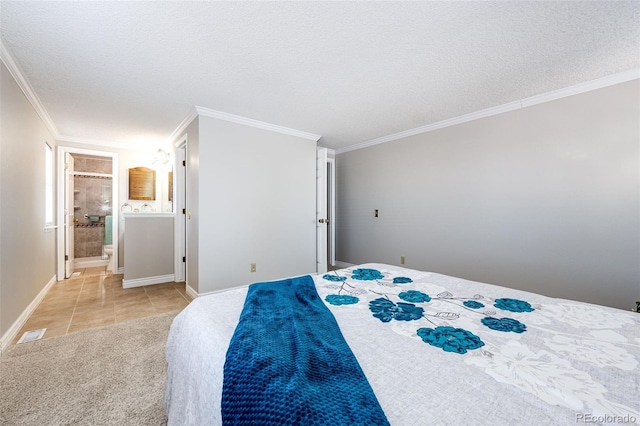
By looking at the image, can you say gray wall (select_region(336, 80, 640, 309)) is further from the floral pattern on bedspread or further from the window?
the window

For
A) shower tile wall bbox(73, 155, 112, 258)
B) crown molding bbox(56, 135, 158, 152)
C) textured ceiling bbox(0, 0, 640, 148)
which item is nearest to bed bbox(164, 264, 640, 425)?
textured ceiling bbox(0, 0, 640, 148)

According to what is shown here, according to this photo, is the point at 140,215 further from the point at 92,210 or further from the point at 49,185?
the point at 92,210

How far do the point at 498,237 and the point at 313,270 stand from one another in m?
2.64

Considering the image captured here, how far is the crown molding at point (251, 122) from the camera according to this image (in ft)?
10.6

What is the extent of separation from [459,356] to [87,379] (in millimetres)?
2264

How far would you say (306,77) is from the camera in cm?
249

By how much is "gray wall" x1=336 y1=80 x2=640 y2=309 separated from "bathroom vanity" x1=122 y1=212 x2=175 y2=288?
353 cm

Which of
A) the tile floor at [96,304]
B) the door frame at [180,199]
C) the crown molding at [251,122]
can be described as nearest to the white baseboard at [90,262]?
the tile floor at [96,304]

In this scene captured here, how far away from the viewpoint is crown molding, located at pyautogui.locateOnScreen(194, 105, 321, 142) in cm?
324

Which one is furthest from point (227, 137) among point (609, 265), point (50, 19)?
point (609, 265)

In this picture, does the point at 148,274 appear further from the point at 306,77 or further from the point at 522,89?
the point at 522,89

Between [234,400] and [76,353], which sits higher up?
[234,400]

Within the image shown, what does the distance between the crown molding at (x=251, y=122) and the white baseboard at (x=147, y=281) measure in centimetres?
263

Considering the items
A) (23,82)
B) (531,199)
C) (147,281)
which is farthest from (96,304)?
(531,199)
